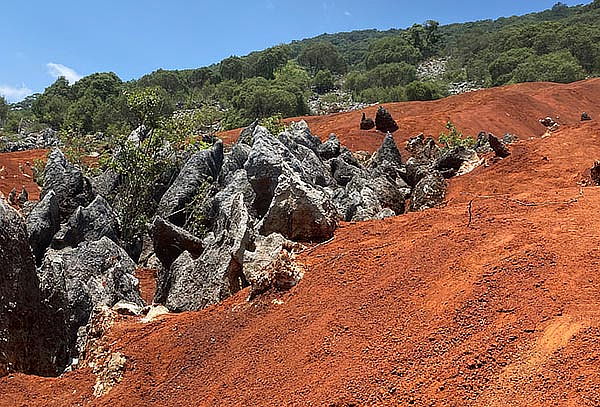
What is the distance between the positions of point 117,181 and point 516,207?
8910 mm

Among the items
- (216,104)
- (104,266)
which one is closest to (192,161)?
(104,266)

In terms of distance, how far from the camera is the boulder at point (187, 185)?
35.7 feet

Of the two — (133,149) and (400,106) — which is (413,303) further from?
(400,106)

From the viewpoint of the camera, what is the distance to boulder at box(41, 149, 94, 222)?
1080 cm

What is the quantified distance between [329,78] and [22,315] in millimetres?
58938

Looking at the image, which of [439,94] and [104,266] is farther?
[439,94]

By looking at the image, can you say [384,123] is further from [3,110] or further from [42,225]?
[3,110]

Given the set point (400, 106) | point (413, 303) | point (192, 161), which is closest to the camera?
point (413, 303)

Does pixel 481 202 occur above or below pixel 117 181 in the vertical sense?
below

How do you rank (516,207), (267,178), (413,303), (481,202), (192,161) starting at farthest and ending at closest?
(192,161) → (267,178) → (481,202) → (516,207) → (413,303)

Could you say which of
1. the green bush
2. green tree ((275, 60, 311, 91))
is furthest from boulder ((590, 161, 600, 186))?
green tree ((275, 60, 311, 91))

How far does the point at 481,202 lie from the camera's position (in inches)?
267

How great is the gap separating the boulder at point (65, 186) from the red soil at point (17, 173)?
8901mm

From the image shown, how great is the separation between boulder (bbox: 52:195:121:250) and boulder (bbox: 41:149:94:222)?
1232mm
